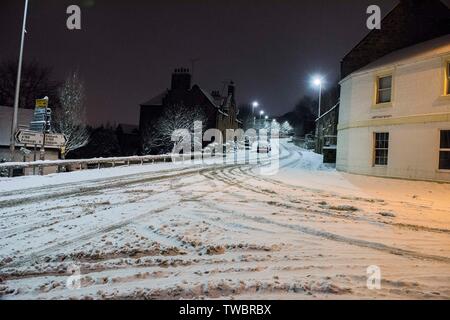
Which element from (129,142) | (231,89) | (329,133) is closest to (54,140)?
(329,133)

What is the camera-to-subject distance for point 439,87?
17406 mm

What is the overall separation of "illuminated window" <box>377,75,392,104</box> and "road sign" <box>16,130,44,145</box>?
18369mm

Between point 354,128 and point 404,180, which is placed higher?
point 354,128

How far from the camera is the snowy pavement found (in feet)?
14.6

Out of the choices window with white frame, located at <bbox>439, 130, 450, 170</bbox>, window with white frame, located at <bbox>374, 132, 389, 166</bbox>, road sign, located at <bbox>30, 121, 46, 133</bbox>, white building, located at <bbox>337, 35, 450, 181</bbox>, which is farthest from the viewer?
window with white frame, located at <bbox>374, 132, 389, 166</bbox>

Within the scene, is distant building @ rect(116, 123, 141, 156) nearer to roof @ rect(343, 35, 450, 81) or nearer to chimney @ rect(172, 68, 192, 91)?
chimney @ rect(172, 68, 192, 91)

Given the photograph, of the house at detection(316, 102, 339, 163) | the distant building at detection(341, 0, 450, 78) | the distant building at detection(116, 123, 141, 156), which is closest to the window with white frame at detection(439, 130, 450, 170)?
the distant building at detection(341, 0, 450, 78)

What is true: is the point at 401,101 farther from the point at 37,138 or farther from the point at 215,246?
the point at 37,138

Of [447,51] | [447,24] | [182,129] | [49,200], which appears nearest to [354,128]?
[447,51]

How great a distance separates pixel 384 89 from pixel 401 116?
2282 mm

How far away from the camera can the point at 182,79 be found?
56156mm
